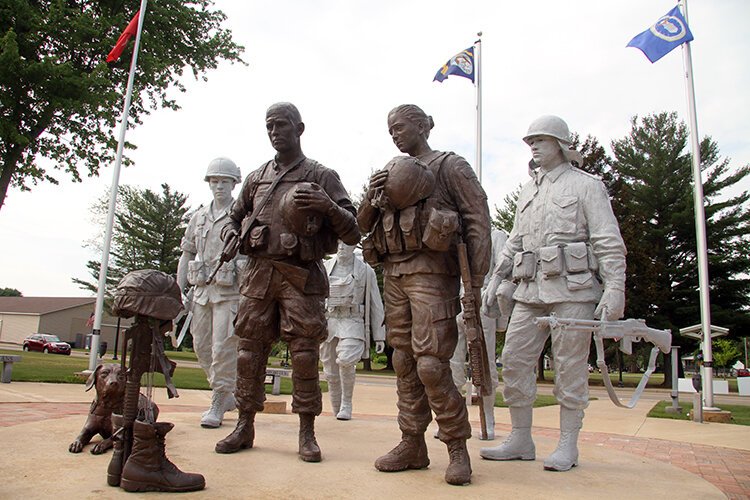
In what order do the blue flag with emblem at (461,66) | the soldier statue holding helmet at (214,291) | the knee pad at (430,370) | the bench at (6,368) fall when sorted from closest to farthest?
the knee pad at (430,370) < the soldier statue holding helmet at (214,291) < the bench at (6,368) < the blue flag with emblem at (461,66)

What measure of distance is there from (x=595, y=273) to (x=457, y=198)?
4.36 ft

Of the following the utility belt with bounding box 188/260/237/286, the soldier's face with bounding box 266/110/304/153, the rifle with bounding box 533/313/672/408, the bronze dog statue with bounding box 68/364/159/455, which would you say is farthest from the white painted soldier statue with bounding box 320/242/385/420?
the rifle with bounding box 533/313/672/408

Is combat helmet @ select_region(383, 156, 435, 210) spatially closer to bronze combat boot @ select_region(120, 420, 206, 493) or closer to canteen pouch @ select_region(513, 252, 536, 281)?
canteen pouch @ select_region(513, 252, 536, 281)

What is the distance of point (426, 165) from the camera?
4.18 meters

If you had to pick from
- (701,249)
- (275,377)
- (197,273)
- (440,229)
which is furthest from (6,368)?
(701,249)

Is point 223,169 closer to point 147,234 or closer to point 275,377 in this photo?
point 275,377

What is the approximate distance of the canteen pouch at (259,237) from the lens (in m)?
4.48

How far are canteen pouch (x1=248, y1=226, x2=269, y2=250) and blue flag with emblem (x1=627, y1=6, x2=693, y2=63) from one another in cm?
973

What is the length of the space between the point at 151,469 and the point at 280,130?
8.63 feet

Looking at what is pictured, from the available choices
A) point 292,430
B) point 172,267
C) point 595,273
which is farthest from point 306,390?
point 172,267

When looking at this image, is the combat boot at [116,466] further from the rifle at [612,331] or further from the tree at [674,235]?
the tree at [674,235]

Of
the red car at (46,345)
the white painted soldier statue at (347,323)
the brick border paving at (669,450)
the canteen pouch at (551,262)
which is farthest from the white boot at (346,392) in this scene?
the red car at (46,345)

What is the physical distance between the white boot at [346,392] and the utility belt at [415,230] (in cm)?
344

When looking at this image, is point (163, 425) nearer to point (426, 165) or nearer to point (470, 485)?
point (470, 485)
